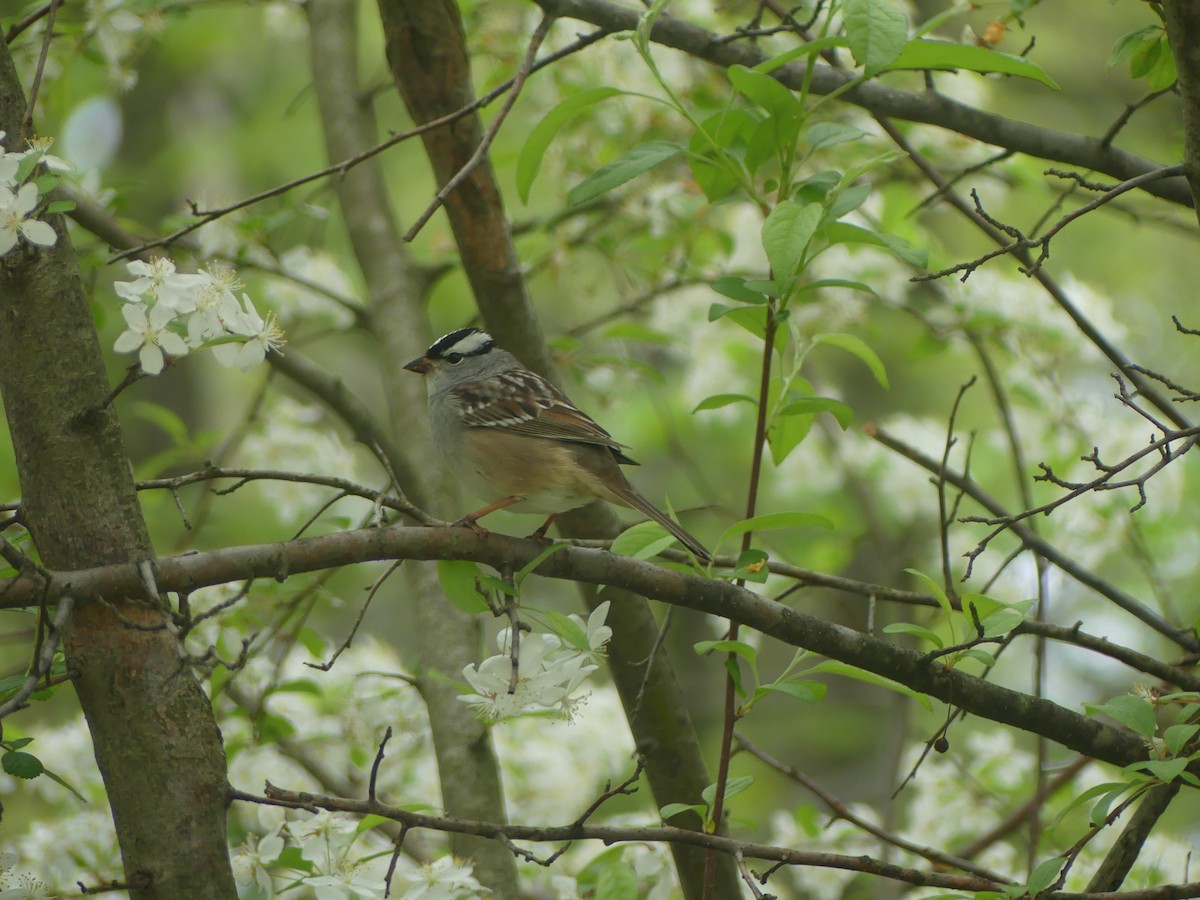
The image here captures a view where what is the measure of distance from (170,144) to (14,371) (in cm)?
876

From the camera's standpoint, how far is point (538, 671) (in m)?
2.21

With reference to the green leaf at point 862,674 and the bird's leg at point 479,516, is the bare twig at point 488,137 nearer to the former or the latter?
the bird's leg at point 479,516

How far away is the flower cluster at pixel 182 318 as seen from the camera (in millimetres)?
1975

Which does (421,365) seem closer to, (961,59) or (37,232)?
(37,232)

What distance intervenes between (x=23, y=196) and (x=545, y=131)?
1015mm

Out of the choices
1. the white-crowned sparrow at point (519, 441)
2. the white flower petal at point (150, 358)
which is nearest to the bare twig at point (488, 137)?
the white flower petal at point (150, 358)

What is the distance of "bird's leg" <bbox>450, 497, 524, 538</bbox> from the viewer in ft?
7.82

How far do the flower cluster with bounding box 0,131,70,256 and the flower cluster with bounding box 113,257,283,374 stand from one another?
0.15m

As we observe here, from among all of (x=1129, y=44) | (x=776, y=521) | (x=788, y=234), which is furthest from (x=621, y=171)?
(x=1129, y=44)

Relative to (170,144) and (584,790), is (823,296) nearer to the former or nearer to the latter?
(584,790)

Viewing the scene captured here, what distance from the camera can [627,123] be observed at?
4781 millimetres

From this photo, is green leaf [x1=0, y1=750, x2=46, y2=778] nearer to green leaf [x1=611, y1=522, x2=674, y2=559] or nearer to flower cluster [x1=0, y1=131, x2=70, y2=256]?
flower cluster [x1=0, y1=131, x2=70, y2=256]

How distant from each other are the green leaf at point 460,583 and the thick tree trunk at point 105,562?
0.51 meters

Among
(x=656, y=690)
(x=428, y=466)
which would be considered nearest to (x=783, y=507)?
(x=428, y=466)
